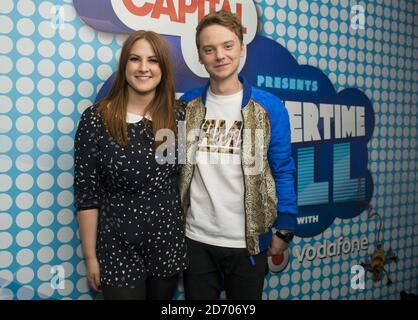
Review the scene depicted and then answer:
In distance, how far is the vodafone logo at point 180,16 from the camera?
5.15 feet

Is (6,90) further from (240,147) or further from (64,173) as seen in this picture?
(240,147)

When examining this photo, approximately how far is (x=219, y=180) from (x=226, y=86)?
344mm

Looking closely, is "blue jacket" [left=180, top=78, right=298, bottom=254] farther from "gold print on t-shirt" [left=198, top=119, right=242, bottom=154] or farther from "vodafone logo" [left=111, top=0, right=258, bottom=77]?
"vodafone logo" [left=111, top=0, right=258, bottom=77]

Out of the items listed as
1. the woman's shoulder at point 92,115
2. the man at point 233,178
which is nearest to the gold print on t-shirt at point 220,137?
the man at point 233,178

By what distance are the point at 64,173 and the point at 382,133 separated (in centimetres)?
186

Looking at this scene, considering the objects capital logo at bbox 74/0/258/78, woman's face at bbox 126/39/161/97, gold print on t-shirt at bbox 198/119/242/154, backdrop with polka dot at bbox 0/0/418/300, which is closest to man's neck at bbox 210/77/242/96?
gold print on t-shirt at bbox 198/119/242/154

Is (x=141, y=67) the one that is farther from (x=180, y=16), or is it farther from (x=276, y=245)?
(x=276, y=245)

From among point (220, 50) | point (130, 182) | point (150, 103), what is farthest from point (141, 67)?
point (130, 182)

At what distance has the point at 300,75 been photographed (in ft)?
6.56

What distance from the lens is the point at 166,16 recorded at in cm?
164

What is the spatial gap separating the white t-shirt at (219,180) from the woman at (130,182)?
0.38 ft

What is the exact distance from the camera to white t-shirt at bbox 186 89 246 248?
1.34 metres

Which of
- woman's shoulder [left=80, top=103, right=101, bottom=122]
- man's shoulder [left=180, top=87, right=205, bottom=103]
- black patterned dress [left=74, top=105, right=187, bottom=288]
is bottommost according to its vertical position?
black patterned dress [left=74, top=105, right=187, bottom=288]

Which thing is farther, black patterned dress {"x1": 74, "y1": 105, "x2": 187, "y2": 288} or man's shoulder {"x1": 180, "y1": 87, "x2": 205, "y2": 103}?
man's shoulder {"x1": 180, "y1": 87, "x2": 205, "y2": 103}
